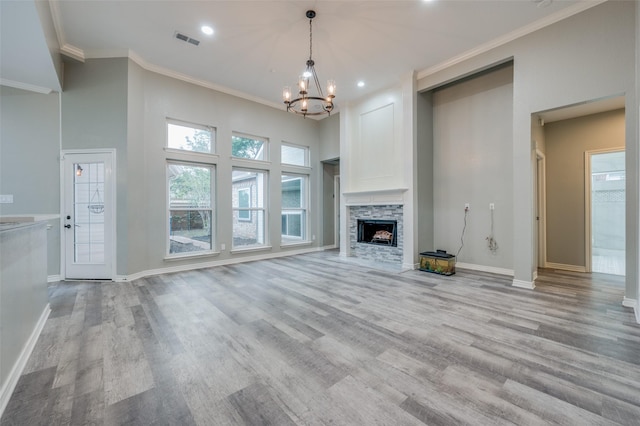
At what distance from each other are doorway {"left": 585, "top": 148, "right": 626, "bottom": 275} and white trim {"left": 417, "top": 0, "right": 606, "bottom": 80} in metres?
2.54

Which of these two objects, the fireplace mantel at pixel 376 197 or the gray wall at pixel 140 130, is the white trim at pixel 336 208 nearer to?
the fireplace mantel at pixel 376 197

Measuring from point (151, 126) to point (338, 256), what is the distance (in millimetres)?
4677

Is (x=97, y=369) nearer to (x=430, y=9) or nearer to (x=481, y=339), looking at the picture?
(x=481, y=339)

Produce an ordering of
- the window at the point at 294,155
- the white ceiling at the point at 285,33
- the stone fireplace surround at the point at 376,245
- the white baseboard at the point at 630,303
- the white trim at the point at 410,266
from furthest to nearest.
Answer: the window at the point at 294,155 → the stone fireplace surround at the point at 376,245 → the white trim at the point at 410,266 → the white ceiling at the point at 285,33 → the white baseboard at the point at 630,303

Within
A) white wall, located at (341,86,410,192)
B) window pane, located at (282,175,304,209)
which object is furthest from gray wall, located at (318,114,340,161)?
window pane, located at (282,175,304,209)

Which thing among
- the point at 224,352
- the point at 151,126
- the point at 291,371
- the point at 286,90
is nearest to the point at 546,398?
the point at 291,371

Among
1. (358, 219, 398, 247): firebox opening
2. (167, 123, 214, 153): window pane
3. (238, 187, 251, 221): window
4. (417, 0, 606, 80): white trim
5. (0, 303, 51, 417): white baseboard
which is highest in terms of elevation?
(417, 0, 606, 80): white trim

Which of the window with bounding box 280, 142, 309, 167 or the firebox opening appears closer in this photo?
the firebox opening

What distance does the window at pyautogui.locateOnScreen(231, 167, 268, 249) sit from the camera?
5.97 meters

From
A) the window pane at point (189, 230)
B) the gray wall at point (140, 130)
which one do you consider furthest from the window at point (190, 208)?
the gray wall at point (140, 130)

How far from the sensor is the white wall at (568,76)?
3070mm

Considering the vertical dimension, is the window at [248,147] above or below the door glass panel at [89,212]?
above

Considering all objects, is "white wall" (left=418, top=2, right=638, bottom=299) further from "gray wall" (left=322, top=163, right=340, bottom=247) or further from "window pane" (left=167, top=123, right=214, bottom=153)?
"window pane" (left=167, top=123, right=214, bottom=153)

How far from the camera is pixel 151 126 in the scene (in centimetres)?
471
